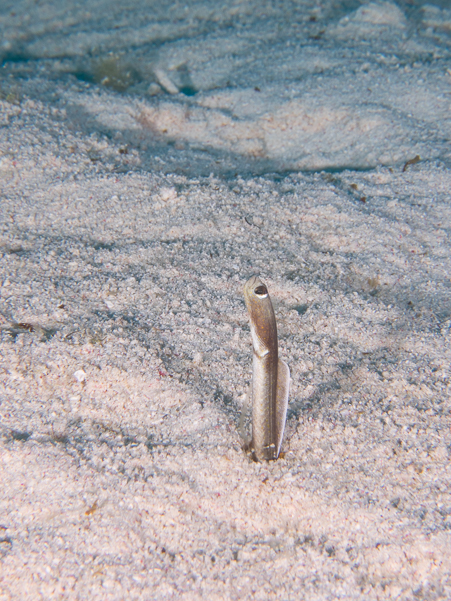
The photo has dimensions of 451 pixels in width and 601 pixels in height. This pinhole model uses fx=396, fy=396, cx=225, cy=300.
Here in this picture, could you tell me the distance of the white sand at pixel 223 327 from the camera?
1983mm

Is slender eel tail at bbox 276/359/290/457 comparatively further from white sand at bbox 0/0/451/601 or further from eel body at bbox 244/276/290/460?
white sand at bbox 0/0/451/601

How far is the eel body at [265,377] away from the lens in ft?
5.82

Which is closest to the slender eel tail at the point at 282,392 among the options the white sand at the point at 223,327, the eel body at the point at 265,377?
the eel body at the point at 265,377

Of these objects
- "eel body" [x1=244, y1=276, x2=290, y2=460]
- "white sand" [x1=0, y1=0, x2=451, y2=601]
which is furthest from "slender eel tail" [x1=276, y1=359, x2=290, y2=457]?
"white sand" [x1=0, y1=0, x2=451, y2=601]

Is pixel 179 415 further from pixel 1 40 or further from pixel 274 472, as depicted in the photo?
pixel 1 40

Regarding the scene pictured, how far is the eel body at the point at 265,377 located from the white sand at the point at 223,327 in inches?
8.5

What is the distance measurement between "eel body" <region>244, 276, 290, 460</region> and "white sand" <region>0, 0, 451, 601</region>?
8.5 inches

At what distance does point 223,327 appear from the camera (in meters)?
2.71

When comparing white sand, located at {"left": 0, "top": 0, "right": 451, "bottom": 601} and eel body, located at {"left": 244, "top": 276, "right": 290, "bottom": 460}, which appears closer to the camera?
eel body, located at {"left": 244, "top": 276, "right": 290, "bottom": 460}

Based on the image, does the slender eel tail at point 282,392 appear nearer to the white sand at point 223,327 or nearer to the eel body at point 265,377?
the eel body at point 265,377

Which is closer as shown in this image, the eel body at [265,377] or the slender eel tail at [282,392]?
the eel body at [265,377]

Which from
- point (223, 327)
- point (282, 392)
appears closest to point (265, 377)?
point (282, 392)

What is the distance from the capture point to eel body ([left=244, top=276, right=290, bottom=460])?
1.77m

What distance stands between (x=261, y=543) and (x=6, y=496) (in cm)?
139
